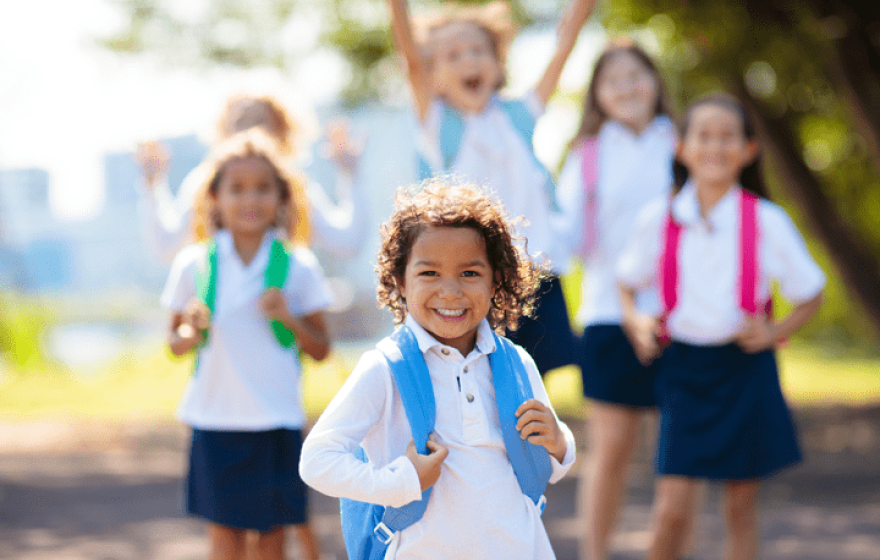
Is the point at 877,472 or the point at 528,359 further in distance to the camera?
the point at 877,472

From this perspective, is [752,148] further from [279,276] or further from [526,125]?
[279,276]

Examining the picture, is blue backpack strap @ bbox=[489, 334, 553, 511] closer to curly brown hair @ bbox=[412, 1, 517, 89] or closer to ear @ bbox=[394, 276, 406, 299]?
ear @ bbox=[394, 276, 406, 299]

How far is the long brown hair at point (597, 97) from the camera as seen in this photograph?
4.13 meters

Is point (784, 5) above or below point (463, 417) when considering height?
above

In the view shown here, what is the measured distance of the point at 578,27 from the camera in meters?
3.46

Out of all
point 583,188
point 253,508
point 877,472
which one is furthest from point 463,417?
point 877,472

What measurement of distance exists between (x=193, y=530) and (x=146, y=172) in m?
2.37

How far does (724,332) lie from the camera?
3.30 m

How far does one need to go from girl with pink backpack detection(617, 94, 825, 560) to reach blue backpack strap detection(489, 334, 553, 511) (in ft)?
4.70

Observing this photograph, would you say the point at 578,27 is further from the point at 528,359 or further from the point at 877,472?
the point at 877,472

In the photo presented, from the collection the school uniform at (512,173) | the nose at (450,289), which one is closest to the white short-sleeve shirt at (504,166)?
the school uniform at (512,173)

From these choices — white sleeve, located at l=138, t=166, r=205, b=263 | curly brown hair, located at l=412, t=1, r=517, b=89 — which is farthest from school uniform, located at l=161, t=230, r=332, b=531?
curly brown hair, located at l=412, t=1, r=517, b=89

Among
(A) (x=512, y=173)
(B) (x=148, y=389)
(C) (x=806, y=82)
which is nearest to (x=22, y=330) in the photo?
(B) (x=148, y=389)

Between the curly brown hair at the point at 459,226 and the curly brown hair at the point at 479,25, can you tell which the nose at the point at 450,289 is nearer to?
the curly brown hair at the point at 459,226
